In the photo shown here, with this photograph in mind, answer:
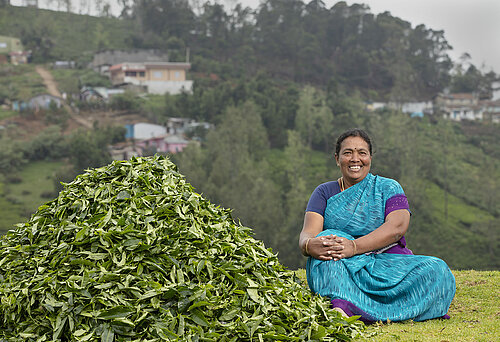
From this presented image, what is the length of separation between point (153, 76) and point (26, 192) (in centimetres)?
1684

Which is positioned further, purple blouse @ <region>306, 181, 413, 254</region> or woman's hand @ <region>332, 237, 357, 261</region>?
purple blouse @ <region>306, 181, 413, 254</region>

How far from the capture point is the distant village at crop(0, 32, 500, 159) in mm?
40156

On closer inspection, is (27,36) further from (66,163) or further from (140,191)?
(140,191)

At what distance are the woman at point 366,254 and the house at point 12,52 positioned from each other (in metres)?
48.3

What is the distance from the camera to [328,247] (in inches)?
130

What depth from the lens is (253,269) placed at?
2.99m

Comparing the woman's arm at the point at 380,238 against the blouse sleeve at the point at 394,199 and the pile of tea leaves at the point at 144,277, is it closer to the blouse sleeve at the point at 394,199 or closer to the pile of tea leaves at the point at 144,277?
the blouse sleeve at the point at 394,199

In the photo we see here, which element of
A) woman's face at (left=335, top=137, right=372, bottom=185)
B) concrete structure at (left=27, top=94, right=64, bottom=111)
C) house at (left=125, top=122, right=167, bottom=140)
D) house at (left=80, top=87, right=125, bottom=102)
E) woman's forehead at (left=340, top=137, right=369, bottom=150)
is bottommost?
house at (left=125, top=122, right=167, bottom=140)

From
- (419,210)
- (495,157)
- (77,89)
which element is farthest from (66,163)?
(495,157)

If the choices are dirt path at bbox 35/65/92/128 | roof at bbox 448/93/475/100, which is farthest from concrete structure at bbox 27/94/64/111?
roof at bbox 448/93/475/100

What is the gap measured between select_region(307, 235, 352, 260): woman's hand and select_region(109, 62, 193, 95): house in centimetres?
4293

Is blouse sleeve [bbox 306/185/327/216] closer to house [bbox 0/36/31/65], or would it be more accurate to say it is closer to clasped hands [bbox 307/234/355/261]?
clasped hands [bbox 307/234/355/261]

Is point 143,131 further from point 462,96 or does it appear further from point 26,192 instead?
point 462,96

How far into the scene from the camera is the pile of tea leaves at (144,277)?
2.55m
